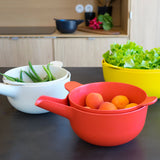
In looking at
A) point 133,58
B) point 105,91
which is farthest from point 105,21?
point 105,91

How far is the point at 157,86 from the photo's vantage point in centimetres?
74

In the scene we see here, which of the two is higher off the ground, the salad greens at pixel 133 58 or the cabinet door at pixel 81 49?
the salad greens at pixel 133 58

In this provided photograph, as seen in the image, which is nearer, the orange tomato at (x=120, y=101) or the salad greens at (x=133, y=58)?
the orange tomato at (x=120, y=101)

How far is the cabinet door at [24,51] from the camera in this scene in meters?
2.29

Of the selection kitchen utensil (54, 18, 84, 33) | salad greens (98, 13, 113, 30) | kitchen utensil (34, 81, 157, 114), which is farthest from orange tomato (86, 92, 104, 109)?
salad greens (98, 13, 113, 30)

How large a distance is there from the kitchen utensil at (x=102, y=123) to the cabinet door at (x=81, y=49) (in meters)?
1.80

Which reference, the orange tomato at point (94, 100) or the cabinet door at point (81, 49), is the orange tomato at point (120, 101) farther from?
the cabinet door at point (81, 49)

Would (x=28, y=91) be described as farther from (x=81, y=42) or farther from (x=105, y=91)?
(x=81, y=42)

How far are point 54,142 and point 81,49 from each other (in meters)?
1.80

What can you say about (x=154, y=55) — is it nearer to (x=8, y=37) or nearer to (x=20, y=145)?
(x=20, y=145)

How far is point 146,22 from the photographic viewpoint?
220 cm

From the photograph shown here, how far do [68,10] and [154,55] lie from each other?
2064 millimetres

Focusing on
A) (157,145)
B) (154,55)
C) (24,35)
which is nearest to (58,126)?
(157,145)

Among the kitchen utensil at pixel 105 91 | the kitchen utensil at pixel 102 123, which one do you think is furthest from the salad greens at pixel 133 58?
the kitchen utensil at pixel 102 123
